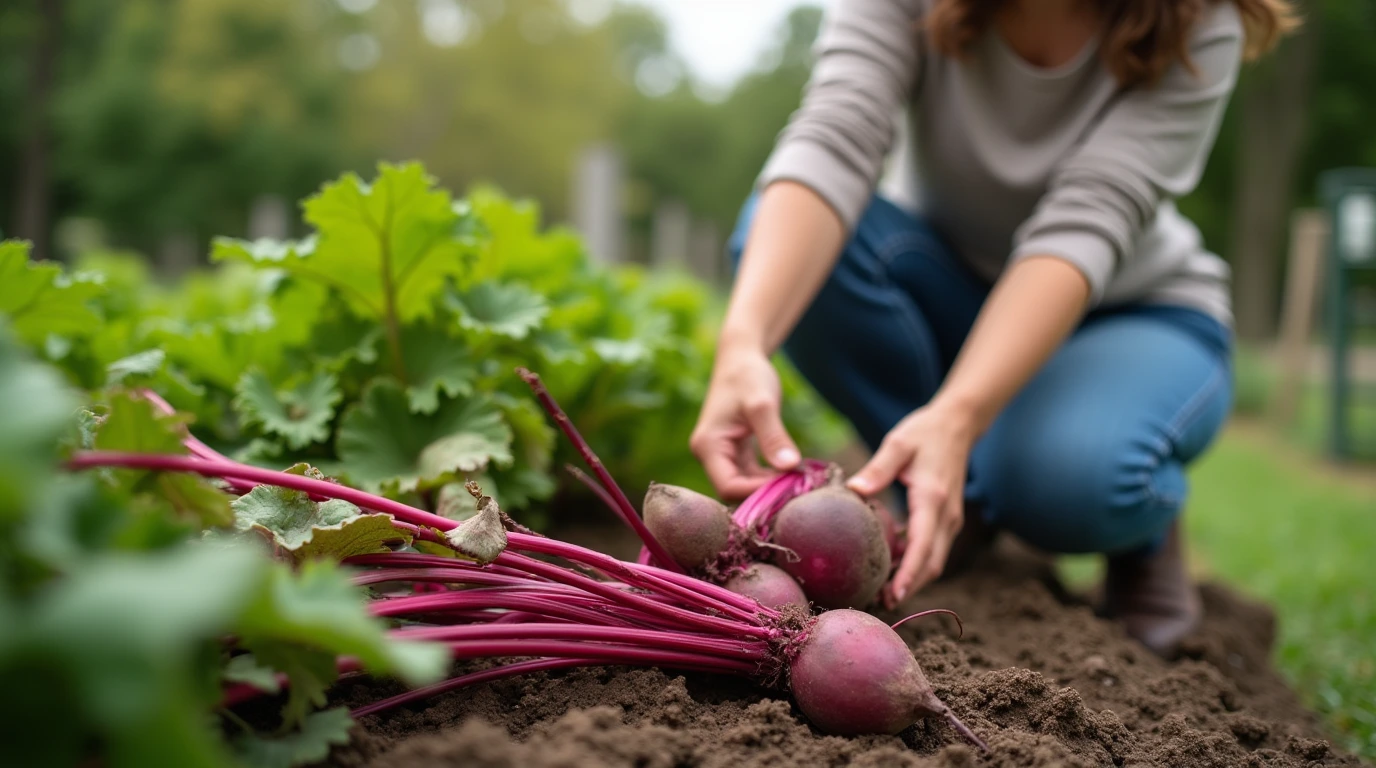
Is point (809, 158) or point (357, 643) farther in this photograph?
point (809, 158)

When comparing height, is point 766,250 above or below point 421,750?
above

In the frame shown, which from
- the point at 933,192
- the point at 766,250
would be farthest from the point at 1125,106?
the point at 766,250

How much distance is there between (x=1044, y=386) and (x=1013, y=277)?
1.35ft

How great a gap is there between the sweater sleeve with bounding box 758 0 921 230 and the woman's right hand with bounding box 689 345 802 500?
0.48 metres

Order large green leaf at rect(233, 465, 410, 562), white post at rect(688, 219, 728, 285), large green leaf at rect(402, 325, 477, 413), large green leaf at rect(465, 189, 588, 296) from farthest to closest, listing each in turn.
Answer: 1. white post at rect(688, 219, 728, 285)
2. large green leaf at rect(465, 189, 588, 296)
3. large green leaf at rect(402, 325, 477, 413)
4. large green leaf at rect(233, 465, 410, 562)

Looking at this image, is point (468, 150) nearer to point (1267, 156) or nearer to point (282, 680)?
point (1267, 156)

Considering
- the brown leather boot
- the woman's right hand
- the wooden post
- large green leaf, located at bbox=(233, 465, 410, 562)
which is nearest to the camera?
large green leaf, located at bbox=(233, 465, 410, 562)

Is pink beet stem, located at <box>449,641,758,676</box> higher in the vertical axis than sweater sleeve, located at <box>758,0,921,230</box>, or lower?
lower

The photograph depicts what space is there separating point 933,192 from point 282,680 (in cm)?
190

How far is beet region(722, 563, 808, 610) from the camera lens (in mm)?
1262

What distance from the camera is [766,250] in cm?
178

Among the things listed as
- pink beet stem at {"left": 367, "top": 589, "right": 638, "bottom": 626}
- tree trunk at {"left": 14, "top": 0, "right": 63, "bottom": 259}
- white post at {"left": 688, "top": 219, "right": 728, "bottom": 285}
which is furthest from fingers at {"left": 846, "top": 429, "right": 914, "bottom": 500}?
white post at {"left": 688, "top": 219, "right": 728, "bottom": 285}

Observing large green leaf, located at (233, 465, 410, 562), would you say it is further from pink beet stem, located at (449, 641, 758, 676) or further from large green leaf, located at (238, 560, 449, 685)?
large green leaf, located at (238, 560, 449, 685)

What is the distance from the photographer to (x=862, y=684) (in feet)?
3.53
